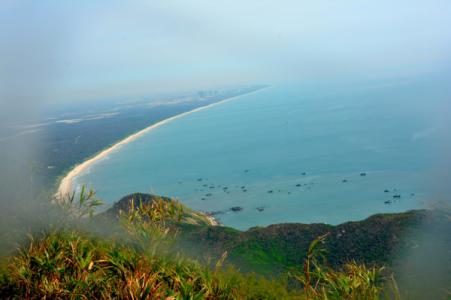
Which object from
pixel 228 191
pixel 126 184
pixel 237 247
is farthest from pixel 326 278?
pixel 126 184

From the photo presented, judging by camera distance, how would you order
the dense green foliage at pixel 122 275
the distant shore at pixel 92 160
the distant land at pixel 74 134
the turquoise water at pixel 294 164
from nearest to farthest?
the dense green foliage at pixel 122 275 < the turquoise water at pixel 294 164 < the distant shore at pixel 92 160 < the distant land at pixel 74 134

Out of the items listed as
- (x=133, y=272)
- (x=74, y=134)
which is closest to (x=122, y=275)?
(x=133, y=272)

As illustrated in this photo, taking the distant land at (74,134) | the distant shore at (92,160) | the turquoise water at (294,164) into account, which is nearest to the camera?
the turquoise water at (294,164)

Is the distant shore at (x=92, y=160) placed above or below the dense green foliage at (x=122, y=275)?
below

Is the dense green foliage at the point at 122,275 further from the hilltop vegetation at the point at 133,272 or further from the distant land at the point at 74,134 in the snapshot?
the distant land at the point at 74,134

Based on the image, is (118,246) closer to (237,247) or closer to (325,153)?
(237,247)

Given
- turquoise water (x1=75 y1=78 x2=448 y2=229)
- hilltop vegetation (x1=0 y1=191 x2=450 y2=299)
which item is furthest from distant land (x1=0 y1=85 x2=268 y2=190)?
hilltop vegetation (x1=0 y1=191 x2=450 y2=299)

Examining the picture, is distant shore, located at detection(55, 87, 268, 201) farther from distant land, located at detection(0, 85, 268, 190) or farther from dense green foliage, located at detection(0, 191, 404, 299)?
dense green foliage, located at detection(0, 191, 404, 299)

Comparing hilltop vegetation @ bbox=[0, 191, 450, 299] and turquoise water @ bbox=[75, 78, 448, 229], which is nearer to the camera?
hilltop vegetation @ bbox=[0, 191, 450, 299]

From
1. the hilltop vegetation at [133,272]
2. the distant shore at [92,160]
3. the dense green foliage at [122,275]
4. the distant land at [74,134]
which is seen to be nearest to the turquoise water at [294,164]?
the distant shore at [92,160]
